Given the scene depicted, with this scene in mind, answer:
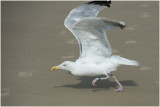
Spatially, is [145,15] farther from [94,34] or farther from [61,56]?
Answer: [94,34]

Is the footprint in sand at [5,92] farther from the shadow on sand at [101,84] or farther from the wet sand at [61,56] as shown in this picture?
the shadow on sand at [101,84]

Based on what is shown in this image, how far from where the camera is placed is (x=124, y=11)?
12.6 m

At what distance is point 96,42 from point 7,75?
208 centimetres

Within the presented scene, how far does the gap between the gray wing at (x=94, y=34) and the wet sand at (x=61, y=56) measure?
2.37ft

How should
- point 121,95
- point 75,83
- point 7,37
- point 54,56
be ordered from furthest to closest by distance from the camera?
point 7,37, point 54,56, point 75,83, point 121,95

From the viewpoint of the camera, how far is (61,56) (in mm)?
9594

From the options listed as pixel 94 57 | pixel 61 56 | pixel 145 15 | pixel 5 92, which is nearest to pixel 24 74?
pixel 5 92

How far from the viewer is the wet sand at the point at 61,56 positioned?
7594 millimetres

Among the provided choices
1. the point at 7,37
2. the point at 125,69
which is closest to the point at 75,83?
the point at 125,69

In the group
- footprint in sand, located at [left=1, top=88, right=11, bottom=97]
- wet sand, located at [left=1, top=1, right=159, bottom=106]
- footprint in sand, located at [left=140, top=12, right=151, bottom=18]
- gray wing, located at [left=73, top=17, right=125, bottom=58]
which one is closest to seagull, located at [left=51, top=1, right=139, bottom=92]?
gray wing, located at [left=73, top=17, right=125, bottom=58]

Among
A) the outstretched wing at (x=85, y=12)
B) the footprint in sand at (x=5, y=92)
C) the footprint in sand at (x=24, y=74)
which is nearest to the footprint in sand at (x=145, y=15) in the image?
the outstretched wing at (x=85, y=12)

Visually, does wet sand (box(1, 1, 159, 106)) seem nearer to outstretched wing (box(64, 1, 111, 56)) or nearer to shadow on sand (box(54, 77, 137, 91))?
shadow on sand (box(54, 77, 137, 91))

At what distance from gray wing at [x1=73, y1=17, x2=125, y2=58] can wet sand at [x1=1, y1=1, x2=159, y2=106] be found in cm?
72

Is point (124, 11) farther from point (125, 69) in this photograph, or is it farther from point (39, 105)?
point (39, 105)
